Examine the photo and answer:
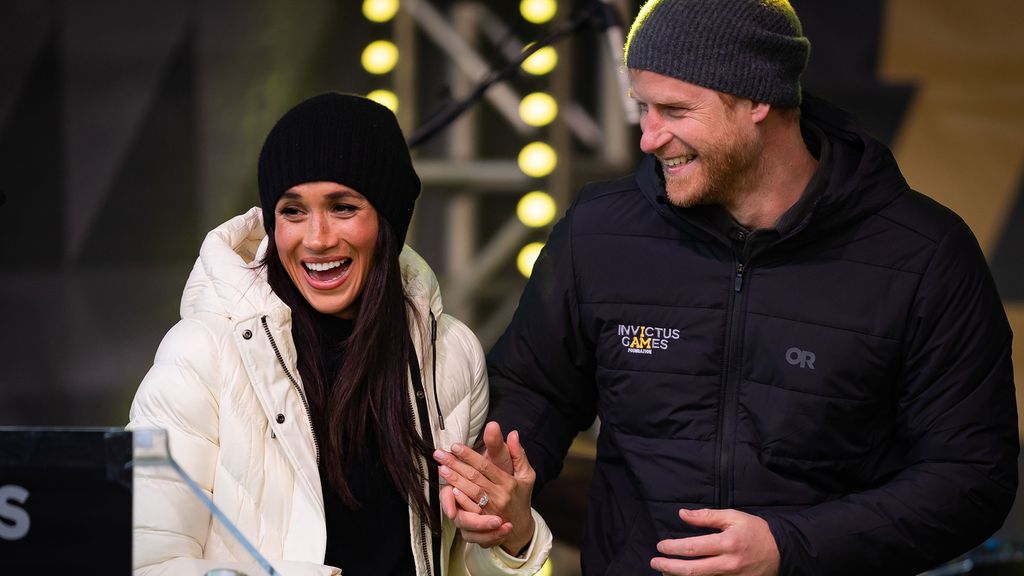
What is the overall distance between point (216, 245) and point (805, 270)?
0.87m

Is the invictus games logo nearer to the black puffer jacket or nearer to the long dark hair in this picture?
the black puffer jacket

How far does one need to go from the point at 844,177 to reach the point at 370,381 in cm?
77

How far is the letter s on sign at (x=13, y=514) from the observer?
1.26 meters

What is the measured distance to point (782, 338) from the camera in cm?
200

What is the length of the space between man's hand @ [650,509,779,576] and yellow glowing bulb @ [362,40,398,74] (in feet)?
7.71

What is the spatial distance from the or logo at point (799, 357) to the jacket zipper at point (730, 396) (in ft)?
0.24

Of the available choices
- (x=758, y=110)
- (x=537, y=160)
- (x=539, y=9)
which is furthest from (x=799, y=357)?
(x=539, y=9)

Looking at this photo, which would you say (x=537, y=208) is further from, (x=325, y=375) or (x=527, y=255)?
(x=325, y=375)

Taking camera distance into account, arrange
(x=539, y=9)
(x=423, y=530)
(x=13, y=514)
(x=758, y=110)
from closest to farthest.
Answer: (x=13, y=514), (x=423, y=530), (x=758, y=110), (x=539, y=9)

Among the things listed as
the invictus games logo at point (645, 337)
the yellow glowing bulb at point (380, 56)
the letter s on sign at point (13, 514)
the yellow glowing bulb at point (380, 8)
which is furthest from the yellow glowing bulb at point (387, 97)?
the letter s on sign at point (13, 514)

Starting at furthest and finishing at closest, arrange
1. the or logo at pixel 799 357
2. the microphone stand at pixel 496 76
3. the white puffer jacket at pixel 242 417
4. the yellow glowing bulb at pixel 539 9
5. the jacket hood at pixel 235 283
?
the yellow glowing bulb at pixel 539 9 → the microphone stand at pixel 496 76 → the or logo at pixel 799 357 → the jacket hood at pixel 235 283 → the white puffer jacket at pixel 242 417

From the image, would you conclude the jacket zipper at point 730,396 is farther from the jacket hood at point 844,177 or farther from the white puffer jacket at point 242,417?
the white puffer jacket at point 242,417

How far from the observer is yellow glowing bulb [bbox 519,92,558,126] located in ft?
12.6

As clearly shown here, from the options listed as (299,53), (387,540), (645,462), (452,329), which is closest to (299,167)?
(452,329)
